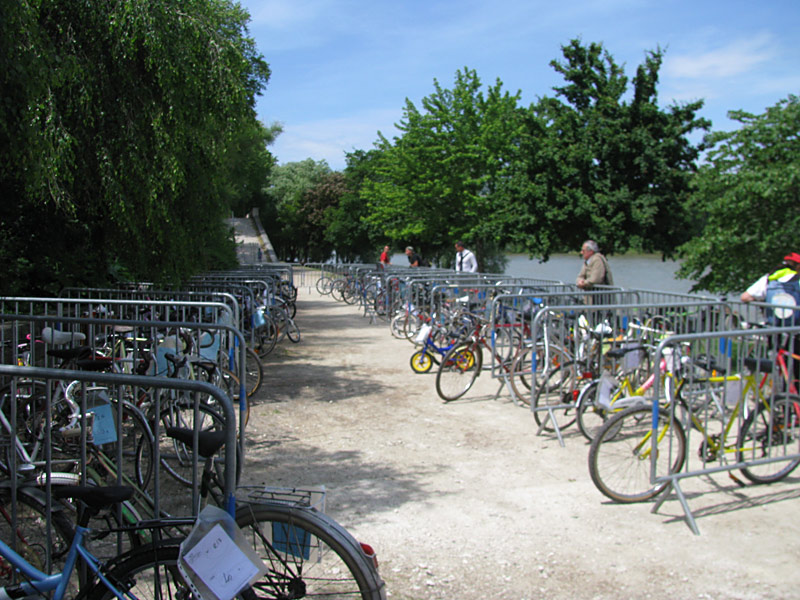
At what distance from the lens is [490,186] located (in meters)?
35.0

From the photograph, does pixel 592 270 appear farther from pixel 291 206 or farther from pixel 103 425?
pixel 291 206

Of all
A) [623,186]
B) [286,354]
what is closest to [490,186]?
[623,186]

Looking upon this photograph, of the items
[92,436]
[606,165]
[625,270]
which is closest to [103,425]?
[92,436]

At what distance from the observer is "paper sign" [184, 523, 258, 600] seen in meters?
2.30

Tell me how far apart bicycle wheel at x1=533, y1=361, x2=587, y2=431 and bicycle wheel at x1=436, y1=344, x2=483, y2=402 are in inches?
51.1

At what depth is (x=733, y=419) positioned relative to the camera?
4.89 m

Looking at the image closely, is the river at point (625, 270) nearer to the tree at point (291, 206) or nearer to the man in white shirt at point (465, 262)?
the tree at point (291, 206)

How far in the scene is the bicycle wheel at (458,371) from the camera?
7.83 m

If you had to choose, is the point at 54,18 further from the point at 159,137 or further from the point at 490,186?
the point at 490,186


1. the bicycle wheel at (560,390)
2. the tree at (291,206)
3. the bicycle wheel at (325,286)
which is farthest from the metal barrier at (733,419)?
the tree at (291,206)

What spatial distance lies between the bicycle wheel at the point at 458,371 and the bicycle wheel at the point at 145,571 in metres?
5.37

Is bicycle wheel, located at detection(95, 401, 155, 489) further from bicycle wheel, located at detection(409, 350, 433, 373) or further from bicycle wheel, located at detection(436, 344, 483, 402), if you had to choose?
bicycle wheel, located at detection(409, 350, 433, 373)

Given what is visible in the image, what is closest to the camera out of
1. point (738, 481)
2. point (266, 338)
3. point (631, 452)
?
point (631, 452)

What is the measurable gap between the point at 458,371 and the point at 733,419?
11.4 feet
